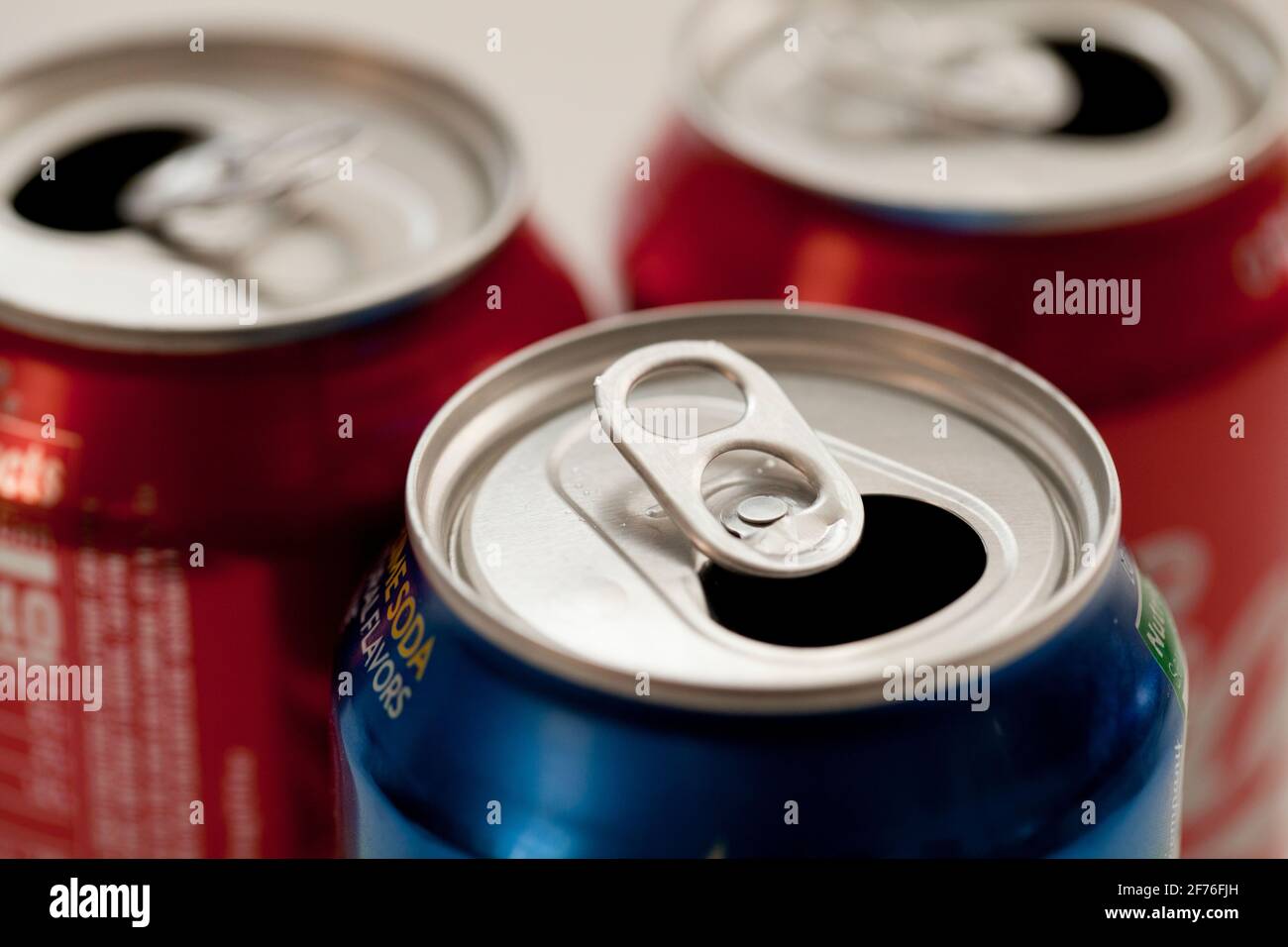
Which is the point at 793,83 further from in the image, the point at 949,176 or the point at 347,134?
the point at 347,134

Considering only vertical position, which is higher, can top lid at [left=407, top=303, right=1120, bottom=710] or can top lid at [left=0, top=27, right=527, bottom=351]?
can top lid at [left=0, top=27, right=527, bottom=351]

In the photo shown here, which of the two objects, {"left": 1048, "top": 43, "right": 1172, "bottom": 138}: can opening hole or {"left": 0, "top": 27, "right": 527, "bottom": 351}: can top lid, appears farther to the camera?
{"left": 1048, "top": 43, "right": 1172, "bottom": 138}: can opening hole

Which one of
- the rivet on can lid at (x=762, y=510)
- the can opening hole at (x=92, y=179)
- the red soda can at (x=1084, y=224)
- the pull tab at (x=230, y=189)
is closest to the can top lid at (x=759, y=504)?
the rivet on can lid at (x=762, y=510)

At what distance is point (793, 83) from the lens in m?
1.44

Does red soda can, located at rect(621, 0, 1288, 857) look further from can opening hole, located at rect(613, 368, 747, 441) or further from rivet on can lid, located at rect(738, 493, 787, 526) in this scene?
rivet on can lid, located at rect(738, 493, 787, 526)

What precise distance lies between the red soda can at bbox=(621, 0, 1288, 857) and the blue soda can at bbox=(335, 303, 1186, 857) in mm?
147

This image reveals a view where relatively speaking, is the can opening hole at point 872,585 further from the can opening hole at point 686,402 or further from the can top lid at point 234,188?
the can top lid at point 234,188

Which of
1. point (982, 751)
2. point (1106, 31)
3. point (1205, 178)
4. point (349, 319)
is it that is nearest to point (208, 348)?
point (349, 319)

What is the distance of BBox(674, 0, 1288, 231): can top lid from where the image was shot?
1.22 meters
